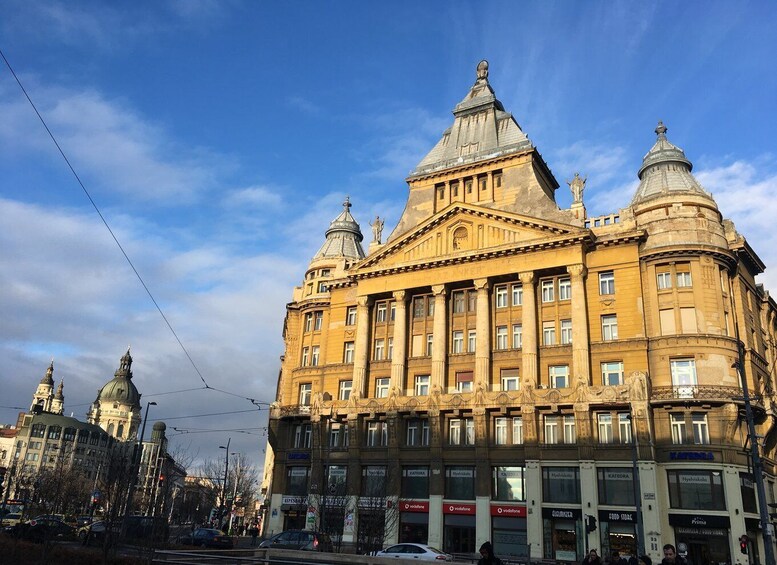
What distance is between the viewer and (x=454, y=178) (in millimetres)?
57000

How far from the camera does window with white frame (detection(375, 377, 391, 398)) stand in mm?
52756

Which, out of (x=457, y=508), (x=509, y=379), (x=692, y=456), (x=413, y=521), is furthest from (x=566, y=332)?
(x=413, y=521)

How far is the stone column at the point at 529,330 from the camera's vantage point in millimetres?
45375

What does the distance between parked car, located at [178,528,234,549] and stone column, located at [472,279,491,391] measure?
66.5ft

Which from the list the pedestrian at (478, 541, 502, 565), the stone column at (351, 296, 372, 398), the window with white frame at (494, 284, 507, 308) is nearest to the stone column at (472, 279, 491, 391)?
the window with white frame at (494, 284, 507, 308)

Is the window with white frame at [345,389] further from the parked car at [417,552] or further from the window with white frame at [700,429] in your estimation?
the window with white frame at [700,429]

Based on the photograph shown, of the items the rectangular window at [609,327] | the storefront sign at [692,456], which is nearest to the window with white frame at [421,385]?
the rectangular window at [609,327]

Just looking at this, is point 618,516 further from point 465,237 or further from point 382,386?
point 465,237

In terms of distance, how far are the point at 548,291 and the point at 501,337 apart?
16.5 ft

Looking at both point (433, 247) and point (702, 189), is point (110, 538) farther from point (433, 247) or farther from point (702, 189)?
point (702, 189)

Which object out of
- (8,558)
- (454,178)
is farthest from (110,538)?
(454,178)

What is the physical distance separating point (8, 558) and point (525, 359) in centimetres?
3317

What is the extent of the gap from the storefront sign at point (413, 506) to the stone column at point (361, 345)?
9276 mm

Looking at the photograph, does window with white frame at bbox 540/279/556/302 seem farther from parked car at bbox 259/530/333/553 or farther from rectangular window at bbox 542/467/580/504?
parked car at bbox 259/530/333/553
